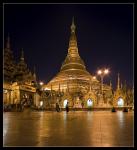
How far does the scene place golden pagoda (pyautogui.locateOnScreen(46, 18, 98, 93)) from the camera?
74662 mm

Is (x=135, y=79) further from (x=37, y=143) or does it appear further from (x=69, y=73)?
(x=69, y=73)

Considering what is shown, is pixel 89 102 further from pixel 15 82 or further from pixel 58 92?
pixel 15 82

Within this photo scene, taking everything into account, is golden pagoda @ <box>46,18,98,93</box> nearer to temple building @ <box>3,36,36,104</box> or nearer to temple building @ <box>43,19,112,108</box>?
temple building @ <box>43,19,112,108</box>

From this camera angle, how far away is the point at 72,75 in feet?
266

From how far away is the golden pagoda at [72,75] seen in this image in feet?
245

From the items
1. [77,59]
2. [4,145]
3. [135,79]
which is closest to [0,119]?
[4,145]

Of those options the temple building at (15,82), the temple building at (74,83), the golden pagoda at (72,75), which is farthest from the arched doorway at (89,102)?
the golden pagoda at (72,75)

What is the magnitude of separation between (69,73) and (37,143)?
76787mm

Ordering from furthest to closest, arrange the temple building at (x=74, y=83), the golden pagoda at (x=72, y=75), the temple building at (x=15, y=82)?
1. the golden pagoda at (x=72, y=75)
2. the temple building at (x=74, y=83)
3. the temple building at (x=15, y=82)

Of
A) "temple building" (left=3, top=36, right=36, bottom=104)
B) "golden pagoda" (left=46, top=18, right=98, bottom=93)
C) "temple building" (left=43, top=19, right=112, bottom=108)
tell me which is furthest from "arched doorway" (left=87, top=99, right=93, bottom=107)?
"golden pagoda" (left=46, top=18, right=98, bottom=93)

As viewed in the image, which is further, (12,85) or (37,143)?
(12,85)

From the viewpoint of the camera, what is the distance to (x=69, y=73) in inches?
3280

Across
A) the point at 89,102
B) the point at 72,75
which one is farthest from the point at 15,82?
the point at 72,75

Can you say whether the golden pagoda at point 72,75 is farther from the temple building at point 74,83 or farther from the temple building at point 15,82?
the temple building at point 15,82
